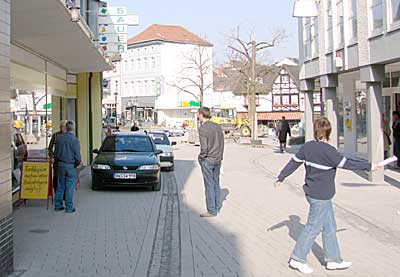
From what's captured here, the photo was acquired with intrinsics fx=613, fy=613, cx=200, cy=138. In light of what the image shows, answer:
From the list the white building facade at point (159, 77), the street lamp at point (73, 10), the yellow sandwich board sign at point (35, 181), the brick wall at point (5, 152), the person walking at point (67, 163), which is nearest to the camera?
the brick wall at point (5, 152)

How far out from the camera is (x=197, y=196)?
14.1m

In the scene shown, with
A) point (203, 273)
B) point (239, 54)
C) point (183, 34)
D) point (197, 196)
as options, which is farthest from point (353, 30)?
point (183, 34)

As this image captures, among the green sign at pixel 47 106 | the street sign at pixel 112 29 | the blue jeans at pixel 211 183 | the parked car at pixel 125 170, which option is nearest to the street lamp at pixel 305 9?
the street sign at pixel 112 29

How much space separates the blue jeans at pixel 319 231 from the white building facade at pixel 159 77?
75.1m

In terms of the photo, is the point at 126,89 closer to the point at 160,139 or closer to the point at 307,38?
the point at 160,139

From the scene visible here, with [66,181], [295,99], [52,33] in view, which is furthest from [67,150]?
[295,99]

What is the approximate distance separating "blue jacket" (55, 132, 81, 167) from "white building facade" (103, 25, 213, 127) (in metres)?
70.4

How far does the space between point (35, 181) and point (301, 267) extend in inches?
254

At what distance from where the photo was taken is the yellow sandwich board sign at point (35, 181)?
1155cm

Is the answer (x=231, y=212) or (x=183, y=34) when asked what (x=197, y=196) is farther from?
(x=183, y=34)

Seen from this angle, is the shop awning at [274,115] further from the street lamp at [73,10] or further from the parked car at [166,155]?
the street lamp at [73,10]

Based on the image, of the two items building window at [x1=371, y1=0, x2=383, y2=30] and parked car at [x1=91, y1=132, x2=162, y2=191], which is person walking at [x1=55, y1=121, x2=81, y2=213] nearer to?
parked car at [x1=91, y1=132, x2=162, y2=191]

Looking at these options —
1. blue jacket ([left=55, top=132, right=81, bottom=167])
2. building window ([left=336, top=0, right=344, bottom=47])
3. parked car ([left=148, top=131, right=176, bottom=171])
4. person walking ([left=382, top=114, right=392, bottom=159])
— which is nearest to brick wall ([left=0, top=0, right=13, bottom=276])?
blue jacket ([left=55, top=132, right=81, bottom=167])

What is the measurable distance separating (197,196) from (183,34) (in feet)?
292
